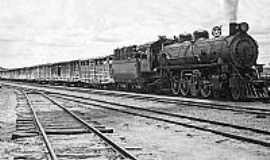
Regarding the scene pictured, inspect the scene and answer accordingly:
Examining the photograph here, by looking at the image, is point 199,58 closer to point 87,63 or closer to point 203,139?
point 203,139

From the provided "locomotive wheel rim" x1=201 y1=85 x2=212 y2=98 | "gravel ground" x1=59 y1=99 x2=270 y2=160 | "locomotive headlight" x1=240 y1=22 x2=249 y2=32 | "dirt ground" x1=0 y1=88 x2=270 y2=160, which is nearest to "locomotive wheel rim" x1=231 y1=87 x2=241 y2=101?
"locomotive wheel rim" x1=201 y1=85 x2=212 y2=98

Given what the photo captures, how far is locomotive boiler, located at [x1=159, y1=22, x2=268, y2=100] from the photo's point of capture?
18.6m

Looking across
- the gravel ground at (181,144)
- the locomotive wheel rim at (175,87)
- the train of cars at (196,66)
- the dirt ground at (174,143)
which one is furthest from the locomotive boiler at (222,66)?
the gravel ground at (181,144)

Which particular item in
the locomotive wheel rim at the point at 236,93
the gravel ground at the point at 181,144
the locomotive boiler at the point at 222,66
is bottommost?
the gravel ground at the point at 181,144

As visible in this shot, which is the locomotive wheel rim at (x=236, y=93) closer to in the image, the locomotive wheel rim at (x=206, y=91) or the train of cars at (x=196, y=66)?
the train of cars at (x=196, y=66)

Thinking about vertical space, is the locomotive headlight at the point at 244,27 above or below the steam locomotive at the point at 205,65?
above

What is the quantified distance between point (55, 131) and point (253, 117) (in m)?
6.02

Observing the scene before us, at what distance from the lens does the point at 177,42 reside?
24.0 m

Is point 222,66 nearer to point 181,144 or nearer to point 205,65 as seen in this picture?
point 205,65

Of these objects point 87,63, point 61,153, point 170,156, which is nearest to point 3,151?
point 61,153

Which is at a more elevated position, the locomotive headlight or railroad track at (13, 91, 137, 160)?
the locomotive headlight

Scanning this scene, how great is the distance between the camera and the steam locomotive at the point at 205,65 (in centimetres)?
1867

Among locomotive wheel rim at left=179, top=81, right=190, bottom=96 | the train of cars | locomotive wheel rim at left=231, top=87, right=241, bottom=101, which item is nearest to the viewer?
locomotive wheel rim at left=231, top=87, right=241, bottom=101

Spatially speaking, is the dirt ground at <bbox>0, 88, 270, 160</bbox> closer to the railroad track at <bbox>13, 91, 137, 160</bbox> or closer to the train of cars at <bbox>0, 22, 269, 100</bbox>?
the railroad track at <bbox>13, 91, 137, 160</bbox>
